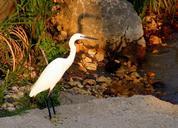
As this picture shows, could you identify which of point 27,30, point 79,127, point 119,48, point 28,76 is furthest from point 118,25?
point 79,127

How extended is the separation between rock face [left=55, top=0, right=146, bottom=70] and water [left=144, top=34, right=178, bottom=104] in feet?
1.21

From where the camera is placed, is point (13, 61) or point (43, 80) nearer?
point (43, 80)

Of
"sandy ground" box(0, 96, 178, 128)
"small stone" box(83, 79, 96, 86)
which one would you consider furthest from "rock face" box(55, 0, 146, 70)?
"sandy ground" box(0, 96, 178, 128)

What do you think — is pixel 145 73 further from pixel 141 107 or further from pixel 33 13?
pixel 141 107

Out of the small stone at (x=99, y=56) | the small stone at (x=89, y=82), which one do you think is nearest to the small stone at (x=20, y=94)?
the small stone at (x=89, y=82)

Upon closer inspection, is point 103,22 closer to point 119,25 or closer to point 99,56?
point 119,25

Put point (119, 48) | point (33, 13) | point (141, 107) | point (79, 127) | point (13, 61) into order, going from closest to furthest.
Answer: point (79, 127), point (141, 107), point (13, 61), point (33, 13), point (119, 48)

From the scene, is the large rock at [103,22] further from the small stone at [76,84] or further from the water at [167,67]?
the small stone at [76,84]

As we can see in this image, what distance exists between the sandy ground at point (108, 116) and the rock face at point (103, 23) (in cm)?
321

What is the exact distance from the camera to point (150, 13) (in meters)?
12.4

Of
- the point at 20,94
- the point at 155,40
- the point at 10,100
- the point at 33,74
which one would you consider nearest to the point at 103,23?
the point at 155,40

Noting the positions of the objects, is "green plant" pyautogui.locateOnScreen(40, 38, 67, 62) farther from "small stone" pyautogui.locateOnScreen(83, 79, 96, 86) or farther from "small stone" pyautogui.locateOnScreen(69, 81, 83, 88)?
"small stone" pyautogui.locateOnScreen(83, 79, 96, 86)

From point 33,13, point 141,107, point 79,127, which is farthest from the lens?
point 33,13

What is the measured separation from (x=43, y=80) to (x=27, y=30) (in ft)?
10.9
